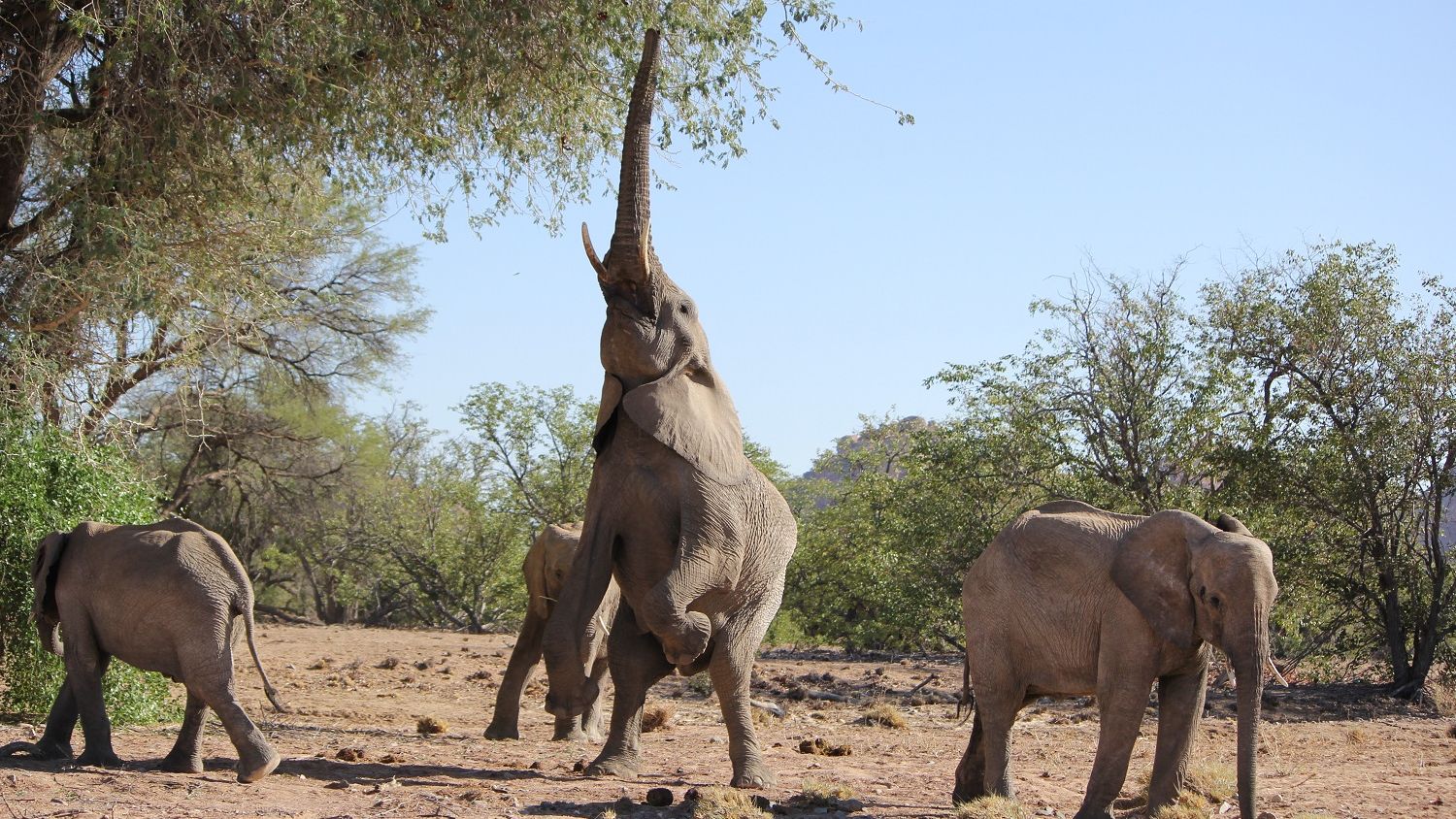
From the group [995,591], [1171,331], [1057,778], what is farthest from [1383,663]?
[995,591]

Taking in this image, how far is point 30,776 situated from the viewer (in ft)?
25.4

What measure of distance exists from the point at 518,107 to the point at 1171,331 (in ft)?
28.0

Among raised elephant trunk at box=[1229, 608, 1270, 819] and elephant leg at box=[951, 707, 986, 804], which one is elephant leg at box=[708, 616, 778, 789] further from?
raised elephant trunk at box=[1229, 608, 1270, 819]

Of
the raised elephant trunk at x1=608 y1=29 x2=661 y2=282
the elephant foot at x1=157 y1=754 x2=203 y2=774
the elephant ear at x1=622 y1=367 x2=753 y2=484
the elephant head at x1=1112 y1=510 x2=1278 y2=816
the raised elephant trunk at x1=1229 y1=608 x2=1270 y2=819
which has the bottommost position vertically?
the elephant foot at x1=157 y1=754 x2=203 y2=774

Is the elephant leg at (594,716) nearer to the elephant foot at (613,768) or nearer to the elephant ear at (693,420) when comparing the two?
the elephant foot at (613,768)

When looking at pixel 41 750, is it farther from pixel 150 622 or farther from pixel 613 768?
pixel 613 768

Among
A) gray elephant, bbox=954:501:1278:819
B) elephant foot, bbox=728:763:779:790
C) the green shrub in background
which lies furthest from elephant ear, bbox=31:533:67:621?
gray elephant, bbox=954:501:1278:819

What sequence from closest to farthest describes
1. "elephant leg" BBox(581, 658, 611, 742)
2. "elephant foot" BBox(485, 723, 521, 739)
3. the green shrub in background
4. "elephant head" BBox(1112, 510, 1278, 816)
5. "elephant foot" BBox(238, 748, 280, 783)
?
1. "elephant head" BBox(1112, 510, 1278, 816)
2. "elephant foot" BBox(238, 748, 280, 783)
3. the green shrub in background
4. "elephant leg" BBox(581, 658, 611, 742)
5. "elephant foot" BBox(485, 723, 521, 739)

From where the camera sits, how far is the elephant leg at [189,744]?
8.48 m

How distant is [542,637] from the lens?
1199cm

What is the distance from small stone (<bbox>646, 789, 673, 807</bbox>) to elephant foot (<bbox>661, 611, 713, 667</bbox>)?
784 millimetres

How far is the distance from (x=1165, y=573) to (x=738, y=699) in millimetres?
2780

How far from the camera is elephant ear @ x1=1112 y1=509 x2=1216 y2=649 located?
732 cm

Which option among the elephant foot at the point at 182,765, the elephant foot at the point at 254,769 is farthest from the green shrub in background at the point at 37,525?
the elephant foot at the point at 254,769
